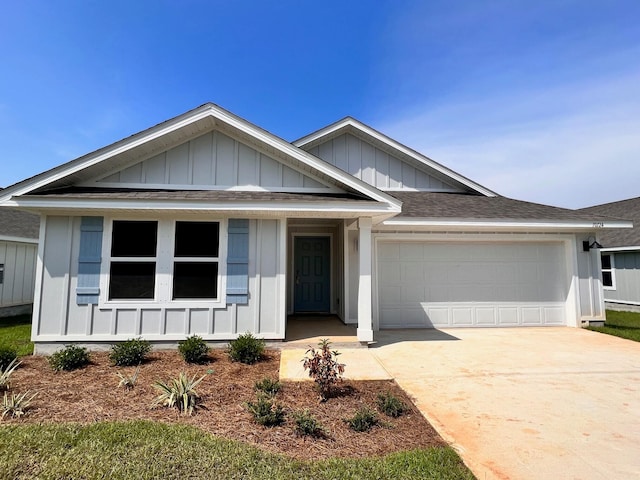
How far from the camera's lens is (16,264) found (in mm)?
11281

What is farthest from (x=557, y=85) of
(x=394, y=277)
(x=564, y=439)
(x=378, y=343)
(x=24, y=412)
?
(x=24, y=412)

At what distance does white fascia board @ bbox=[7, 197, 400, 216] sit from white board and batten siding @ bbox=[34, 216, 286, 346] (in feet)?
1.81

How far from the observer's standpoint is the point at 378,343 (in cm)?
711

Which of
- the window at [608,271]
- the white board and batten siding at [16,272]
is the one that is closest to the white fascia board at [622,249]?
the window at [608,271]

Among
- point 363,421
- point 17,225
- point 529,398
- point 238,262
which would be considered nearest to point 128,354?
point 238,262

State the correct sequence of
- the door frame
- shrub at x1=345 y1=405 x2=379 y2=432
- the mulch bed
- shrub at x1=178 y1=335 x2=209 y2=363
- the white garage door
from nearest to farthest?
the mulch bed, shrub at x1=345 y1=405 x2=379 y2=432, shrub at x1=178 y1=335 x2=209 y2=363, the white garage door, the door frame

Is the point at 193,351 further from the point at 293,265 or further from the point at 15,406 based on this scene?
the point at 293,265

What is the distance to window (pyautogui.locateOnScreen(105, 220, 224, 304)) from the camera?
6383mm

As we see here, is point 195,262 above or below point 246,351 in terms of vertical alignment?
above

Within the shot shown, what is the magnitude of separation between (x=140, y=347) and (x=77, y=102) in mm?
7457

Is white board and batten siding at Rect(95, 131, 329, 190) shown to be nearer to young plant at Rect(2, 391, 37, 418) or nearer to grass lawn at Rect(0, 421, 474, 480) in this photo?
young plant at Rect(2, 391, 37, 418)

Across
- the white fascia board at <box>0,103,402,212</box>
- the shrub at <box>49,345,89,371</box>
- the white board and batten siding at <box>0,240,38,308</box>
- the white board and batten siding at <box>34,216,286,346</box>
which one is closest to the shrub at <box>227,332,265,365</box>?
the white board and batten siding at <box>34,216,286,346</box>

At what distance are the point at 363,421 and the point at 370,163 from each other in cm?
864

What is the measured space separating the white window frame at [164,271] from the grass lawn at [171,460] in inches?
128
